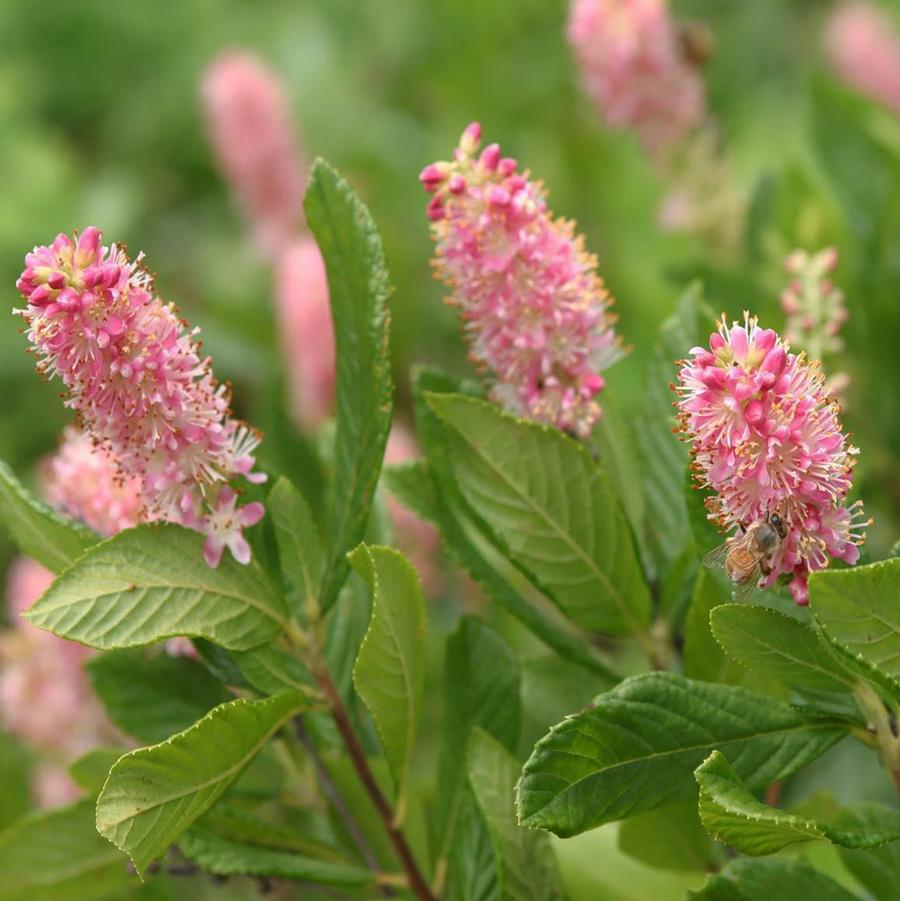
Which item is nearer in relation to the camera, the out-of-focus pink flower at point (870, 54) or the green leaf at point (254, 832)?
the green leaf at point (254, 832)

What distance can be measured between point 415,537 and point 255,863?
113cm

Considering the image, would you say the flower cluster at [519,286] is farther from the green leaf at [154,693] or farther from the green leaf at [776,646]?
the green leaf at [154,693]

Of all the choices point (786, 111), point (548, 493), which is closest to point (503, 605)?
point (548, 493)

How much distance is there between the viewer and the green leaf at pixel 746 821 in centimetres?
82

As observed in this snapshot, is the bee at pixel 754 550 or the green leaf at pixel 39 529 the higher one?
the bee at pixel 754 550

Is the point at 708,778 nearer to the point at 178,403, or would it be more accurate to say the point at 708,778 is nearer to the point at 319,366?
the point at 178,403

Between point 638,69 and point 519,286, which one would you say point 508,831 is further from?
point 638,69

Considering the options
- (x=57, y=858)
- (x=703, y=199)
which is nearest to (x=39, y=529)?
(x=57, y=858)

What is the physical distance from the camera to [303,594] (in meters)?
1.10

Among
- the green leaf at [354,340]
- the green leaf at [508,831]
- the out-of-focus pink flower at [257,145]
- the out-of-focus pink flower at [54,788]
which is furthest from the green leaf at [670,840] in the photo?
the out-of-focus pink flower at [257,145]

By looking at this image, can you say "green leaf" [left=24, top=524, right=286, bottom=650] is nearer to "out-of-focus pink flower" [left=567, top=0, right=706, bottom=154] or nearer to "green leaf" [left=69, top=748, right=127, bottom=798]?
"green leaf" [left=69, top=748, right=127, bottom=798]

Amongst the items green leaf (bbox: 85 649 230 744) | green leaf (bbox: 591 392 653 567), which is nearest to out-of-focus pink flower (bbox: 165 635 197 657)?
green leaf (bbox: 85 649 230 744)

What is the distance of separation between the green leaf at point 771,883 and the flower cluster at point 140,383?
1.38 feet

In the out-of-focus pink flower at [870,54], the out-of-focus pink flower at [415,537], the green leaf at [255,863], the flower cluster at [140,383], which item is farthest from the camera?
the out-of-focus pink flower at [870,54]
